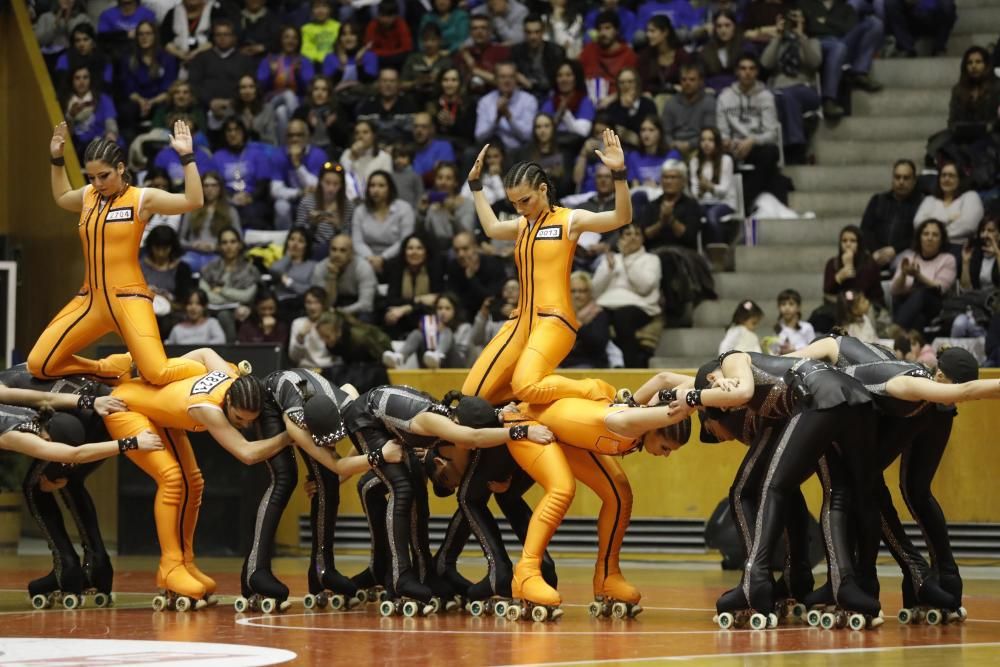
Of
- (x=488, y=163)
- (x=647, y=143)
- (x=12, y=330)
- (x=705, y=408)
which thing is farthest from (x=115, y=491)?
(x=705, y=408)

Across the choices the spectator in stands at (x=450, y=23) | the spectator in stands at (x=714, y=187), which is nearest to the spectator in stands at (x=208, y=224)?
the spectator in stands at (x=450, y=23)

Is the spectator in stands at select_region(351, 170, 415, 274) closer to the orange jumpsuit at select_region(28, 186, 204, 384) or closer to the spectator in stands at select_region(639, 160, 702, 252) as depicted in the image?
the spectator in stands at select_region(639, 160, 702, 252)

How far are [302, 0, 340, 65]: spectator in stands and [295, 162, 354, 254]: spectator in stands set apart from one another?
234 cm

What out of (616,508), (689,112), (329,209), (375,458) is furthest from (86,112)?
(616,508)

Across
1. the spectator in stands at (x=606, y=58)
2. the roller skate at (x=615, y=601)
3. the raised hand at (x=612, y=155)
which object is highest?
the spectator in stands at (x=606, y=58)

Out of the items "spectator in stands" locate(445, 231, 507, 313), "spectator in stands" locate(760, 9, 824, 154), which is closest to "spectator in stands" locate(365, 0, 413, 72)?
"spectator in stands" locate(445, 231, 507, 313)

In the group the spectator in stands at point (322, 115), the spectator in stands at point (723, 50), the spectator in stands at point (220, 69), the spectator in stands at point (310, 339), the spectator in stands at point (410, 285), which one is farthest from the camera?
the spectator in stands at point (220, 69)

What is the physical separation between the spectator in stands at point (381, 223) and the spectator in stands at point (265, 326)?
Result: 3.46 feet

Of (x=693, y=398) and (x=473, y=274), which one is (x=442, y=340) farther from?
(x=693, y=398)

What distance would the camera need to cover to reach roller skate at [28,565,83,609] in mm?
10477

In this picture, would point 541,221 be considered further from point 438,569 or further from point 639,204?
point 639,204

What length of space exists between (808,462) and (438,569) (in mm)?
2479

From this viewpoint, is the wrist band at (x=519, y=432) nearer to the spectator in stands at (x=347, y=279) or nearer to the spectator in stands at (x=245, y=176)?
the spectator in stands at (x=347, y=279)

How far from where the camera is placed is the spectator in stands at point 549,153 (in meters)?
15.5
